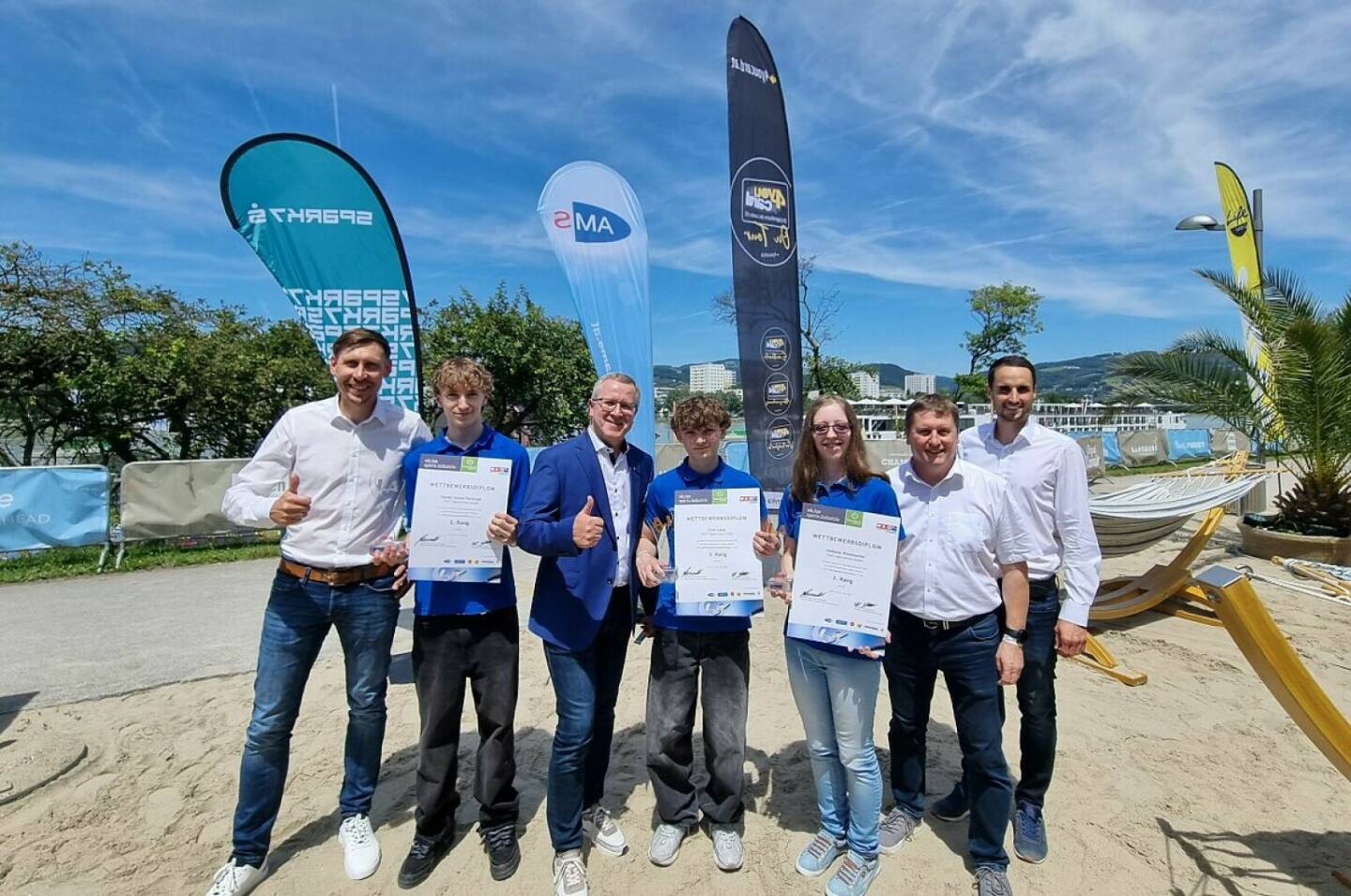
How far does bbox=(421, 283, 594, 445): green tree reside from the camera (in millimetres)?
17844

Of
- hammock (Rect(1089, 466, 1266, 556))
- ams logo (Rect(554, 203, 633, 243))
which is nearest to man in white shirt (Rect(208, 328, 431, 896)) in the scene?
ams logo (Rect(554, 203, 633, 243))

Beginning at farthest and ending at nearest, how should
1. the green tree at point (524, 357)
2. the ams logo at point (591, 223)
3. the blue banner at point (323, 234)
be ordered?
the green tree at point (524, 357) < the ams logo at point (591, 223) < the blue banner at point (323, 234)

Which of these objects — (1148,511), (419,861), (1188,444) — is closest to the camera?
(419,861)

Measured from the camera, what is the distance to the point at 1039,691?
2750mm

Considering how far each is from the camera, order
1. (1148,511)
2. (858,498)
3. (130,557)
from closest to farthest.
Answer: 1. (858,498)
2. (1148,511)
3. (130,557)

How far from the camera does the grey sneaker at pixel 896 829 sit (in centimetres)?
291

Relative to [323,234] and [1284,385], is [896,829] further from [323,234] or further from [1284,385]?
[1284,385]

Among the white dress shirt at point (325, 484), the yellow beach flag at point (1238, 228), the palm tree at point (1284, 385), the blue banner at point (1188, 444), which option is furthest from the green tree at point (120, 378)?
the blue banner at point (1188, 444)

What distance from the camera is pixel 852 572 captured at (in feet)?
8.04

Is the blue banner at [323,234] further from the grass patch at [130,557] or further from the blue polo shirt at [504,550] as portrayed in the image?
the grass patch at [130,557]
